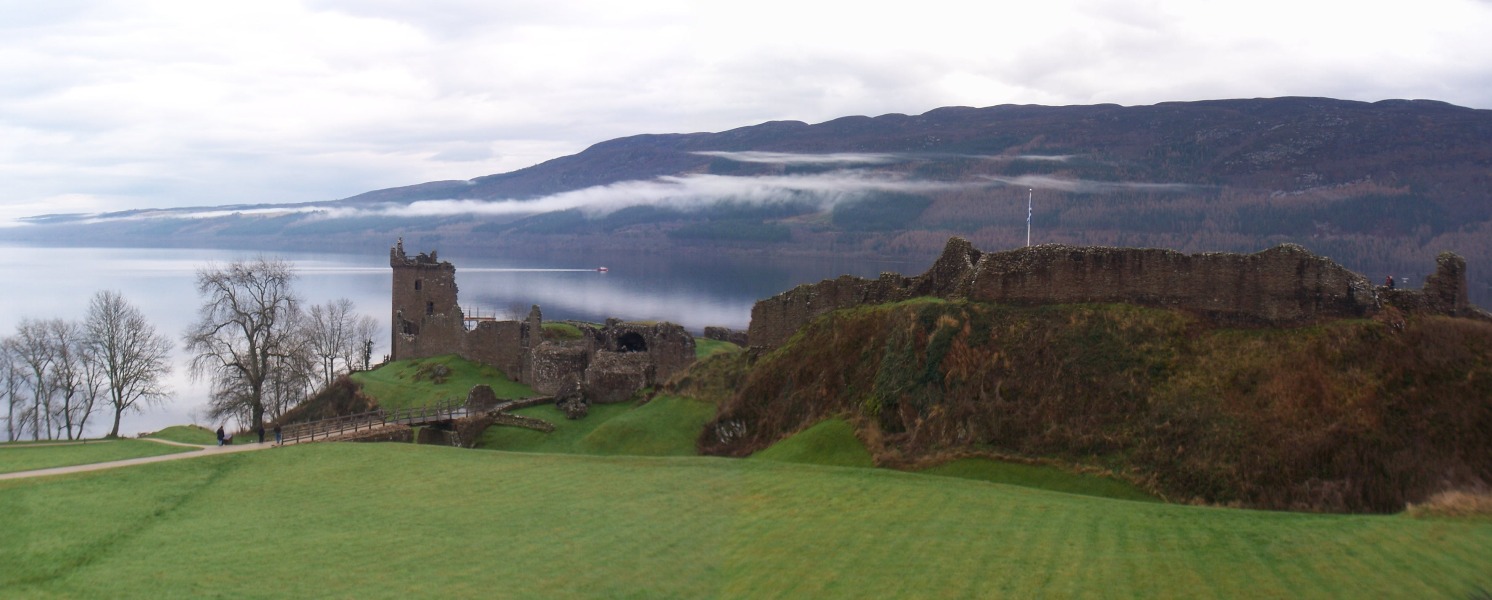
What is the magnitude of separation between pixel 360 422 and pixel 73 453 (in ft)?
34.3

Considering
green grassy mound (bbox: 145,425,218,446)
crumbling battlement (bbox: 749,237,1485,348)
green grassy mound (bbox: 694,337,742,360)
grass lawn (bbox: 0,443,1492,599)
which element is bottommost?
green grassy mound (bbox: 145,425,218,446)

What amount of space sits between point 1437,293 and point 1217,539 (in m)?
11.8

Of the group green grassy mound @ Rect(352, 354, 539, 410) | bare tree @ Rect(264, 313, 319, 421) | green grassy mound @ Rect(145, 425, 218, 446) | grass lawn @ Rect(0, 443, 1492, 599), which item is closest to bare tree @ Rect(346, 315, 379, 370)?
bare tree @ Rect(264, 313, 319, 421)

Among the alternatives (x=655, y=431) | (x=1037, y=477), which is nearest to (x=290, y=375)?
(x=655, y=431)

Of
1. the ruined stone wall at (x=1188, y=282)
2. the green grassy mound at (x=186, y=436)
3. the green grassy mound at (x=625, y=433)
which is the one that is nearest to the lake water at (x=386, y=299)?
the green grassy mound at (x=186, y=436)

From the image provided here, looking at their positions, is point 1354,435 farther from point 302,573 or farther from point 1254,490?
point 302,573

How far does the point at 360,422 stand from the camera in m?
39.1

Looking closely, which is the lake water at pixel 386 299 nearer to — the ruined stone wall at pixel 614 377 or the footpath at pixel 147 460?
the ruined stone wall at pixel 614 377

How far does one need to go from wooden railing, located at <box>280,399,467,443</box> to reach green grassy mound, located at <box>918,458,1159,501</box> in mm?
22006

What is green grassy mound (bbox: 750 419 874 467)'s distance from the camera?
26719 millimetres

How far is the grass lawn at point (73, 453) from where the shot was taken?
27.9 metres

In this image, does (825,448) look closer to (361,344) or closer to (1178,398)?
(1178,398)

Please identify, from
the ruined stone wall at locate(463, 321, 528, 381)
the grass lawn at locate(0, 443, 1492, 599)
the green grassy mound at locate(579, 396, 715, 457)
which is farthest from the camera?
the ruined stone wall at locate(463, 321, 528, 381)

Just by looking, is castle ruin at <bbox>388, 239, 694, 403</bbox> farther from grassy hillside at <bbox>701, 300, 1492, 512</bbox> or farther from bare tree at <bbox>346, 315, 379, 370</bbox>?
grassy hillside at <bbox>701, 300, 1492, 512</bbox>
